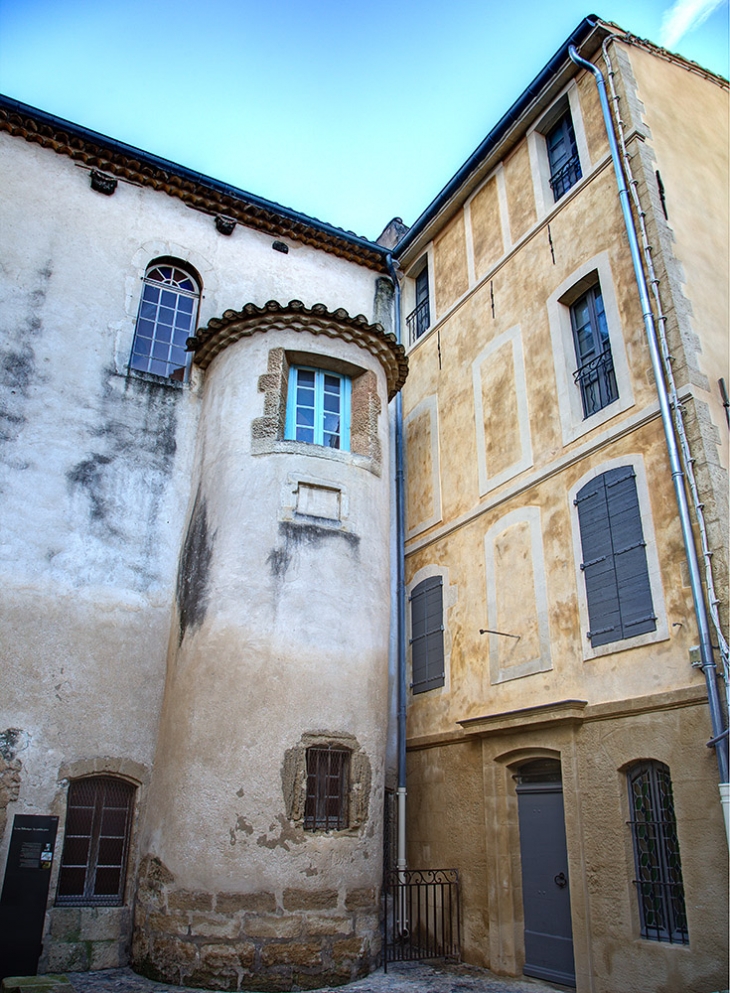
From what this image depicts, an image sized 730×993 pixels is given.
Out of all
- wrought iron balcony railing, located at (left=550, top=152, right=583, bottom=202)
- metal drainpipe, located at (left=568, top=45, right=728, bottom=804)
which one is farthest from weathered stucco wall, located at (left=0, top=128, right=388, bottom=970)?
wrought iron balcony railing, located at (left=550, top=152, right=583, bottom=202)

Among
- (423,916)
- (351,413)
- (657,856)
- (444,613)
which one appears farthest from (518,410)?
(423,916)

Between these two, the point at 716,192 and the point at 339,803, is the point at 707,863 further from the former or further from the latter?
the point at 716,192

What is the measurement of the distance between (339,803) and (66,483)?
493 centimetres

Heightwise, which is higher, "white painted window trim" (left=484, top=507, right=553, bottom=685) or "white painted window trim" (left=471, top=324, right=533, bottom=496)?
"white painted window trim" (left=471, top=324, right=533, bottom=496)

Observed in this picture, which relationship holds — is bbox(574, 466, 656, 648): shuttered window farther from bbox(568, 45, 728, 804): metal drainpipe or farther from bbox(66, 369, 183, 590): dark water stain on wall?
bbox(66, 369, 183, 590): dark water stain on wall

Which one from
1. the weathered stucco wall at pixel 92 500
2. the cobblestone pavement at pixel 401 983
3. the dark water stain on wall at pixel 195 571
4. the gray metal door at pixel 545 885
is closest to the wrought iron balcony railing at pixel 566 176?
the weathered stucco wall at pixel 92 500

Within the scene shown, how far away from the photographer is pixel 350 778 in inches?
308

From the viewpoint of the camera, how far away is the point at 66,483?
8.97 meters

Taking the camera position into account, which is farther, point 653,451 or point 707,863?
point 653,451

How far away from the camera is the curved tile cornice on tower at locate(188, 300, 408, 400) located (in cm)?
970

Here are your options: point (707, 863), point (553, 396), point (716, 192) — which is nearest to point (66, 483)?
point (553, 396)

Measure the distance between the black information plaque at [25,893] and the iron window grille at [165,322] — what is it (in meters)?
5.77

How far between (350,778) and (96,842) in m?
2.84

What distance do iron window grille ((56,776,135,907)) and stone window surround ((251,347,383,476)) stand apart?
419cm
